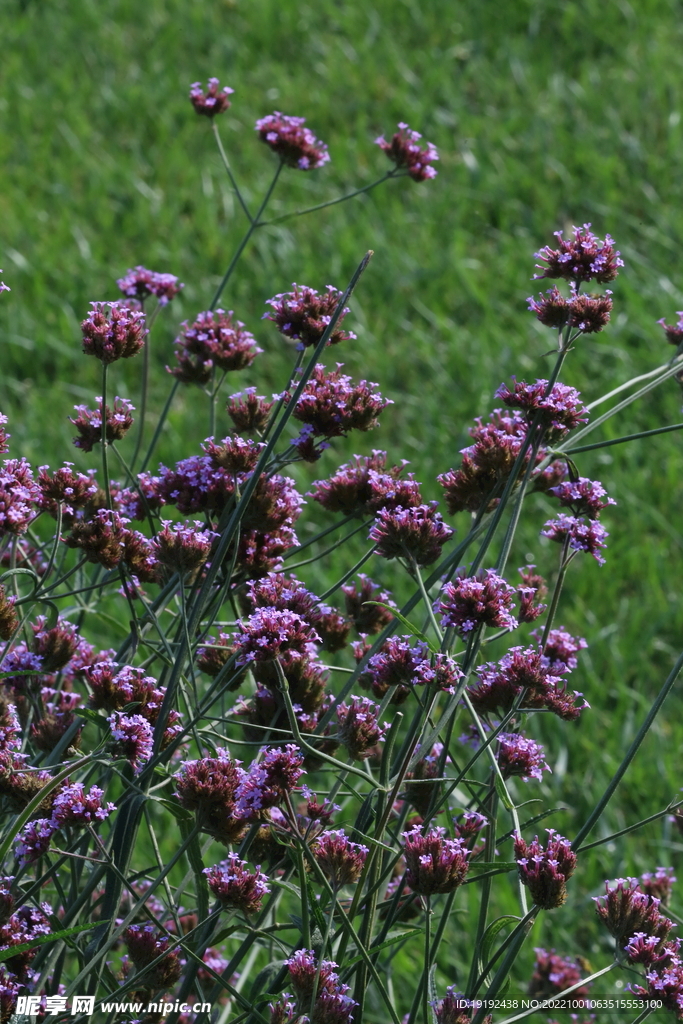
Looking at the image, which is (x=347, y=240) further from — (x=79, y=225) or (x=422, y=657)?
(x=422, y=657)

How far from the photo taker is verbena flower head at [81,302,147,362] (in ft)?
4.54

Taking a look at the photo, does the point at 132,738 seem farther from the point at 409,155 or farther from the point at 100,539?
the point at 409,155

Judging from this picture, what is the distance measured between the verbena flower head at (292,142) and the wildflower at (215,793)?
39.2 inches

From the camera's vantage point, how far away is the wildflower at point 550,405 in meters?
1.25

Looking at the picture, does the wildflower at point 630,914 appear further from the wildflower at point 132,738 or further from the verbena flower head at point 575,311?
the verbena flower head at point 575,311

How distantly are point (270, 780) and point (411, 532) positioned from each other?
28 cm

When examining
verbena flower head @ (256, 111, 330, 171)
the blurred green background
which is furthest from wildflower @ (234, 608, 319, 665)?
the blurred green background

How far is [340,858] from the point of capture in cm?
117

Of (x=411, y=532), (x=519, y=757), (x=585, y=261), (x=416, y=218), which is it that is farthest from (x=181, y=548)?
(x=416, y=218)

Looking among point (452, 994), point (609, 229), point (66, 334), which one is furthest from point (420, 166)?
point (609, 229)

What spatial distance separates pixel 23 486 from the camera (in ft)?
3.89

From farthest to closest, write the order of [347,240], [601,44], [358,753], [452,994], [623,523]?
[601,44], [347,240], [623,523], [358,753], [452,994]

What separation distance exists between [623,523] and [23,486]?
226cm

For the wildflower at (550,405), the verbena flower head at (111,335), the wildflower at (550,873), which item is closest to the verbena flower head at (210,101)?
the verbena flower head at (111,335)
